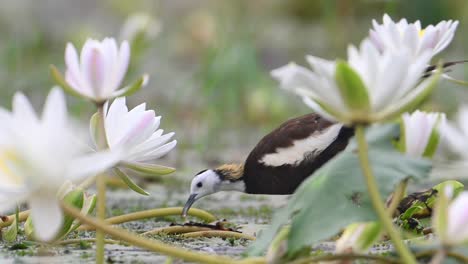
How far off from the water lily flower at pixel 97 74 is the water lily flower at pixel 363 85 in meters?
0.36

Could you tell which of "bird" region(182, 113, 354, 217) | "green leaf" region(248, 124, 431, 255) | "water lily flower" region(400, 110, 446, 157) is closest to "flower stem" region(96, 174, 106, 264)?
"green leaf" region(248, 124, 431, 255)

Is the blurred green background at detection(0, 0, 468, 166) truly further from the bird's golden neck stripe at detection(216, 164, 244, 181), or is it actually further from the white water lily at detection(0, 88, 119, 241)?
the white water lily at detection(0, 88, 119, 241)

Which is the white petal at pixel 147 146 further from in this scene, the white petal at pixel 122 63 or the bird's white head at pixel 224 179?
the bird's white head at pixel 224 179

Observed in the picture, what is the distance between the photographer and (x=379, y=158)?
153cm

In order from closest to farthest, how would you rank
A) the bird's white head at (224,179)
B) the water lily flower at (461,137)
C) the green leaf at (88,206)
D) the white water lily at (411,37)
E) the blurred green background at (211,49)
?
the water lily flower at (461,137)
the white water lily at (411,37)
the green leaf at (88,206)
the bird's white head at (224,179)
the blurred green background at (211,49)

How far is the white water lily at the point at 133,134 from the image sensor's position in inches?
66.3

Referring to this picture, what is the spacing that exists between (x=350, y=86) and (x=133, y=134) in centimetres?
51

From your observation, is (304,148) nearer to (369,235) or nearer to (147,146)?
(147,146)

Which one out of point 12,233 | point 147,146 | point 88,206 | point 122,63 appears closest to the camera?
point 122,63

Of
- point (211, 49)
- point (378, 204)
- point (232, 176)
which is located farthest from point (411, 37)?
point (211, 49)

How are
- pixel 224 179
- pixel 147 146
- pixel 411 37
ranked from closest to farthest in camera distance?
pixel 147 146 < pixel 411 37 < pixel 224 179

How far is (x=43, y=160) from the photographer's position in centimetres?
121

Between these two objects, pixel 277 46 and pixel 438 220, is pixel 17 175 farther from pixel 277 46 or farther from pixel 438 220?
pixel 277 46

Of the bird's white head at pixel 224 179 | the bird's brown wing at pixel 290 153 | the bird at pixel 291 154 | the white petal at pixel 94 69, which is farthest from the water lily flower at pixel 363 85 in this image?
the bird's white head at pixel 224 179
